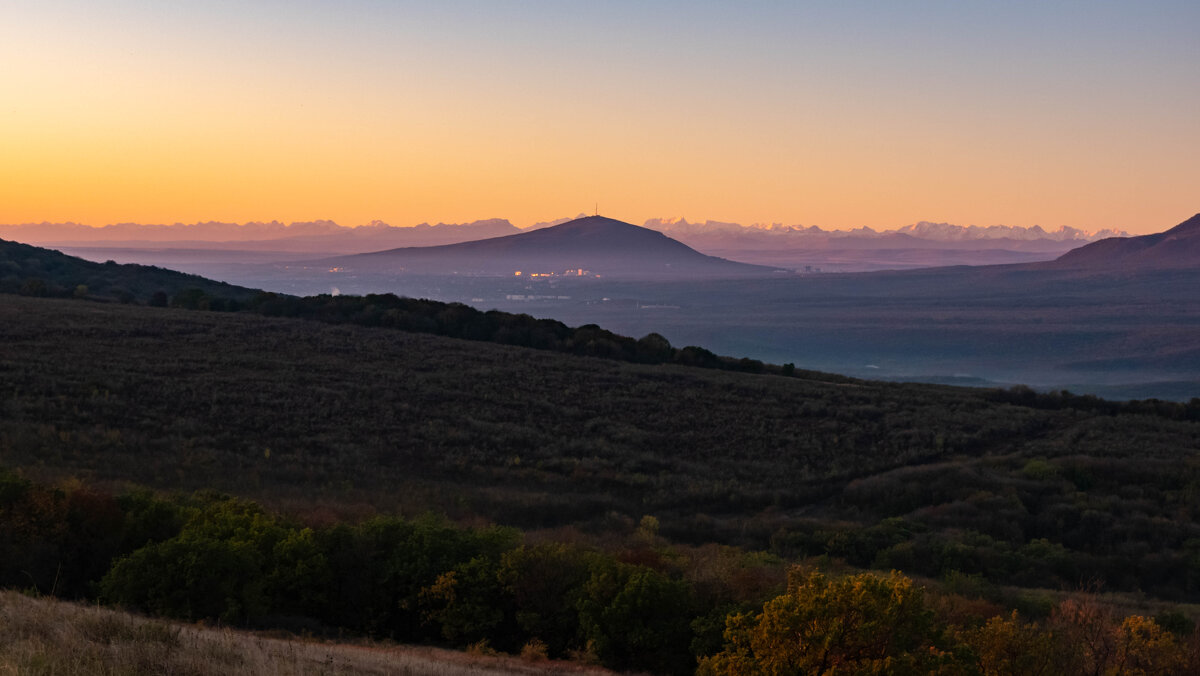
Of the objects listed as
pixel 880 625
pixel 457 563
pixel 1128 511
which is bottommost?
pixel 1128 511

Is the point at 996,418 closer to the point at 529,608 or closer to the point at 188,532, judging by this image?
the point at 529,608

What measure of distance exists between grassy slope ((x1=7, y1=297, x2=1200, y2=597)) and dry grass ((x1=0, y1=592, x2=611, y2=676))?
11.3 m

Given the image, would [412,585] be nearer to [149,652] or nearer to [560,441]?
[149,652]

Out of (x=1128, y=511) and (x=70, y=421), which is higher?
(x=70, y=421)

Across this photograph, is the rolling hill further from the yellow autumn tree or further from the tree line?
the yellow autumn tree

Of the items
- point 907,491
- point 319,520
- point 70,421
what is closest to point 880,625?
point 319,520

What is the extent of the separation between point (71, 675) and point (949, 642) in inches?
397

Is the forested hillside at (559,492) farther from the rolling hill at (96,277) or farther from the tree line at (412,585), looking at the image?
the rolling hill at (96,277)

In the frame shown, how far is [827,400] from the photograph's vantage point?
47.2 m

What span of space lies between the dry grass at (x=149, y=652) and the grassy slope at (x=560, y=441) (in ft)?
37.0

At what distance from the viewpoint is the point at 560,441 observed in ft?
120

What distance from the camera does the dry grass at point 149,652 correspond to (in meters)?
8.16

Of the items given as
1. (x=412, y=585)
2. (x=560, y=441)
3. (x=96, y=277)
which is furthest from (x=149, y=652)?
(x=96, y=277)

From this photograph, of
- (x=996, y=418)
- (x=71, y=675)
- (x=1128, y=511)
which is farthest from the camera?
(x=996, y=418)
